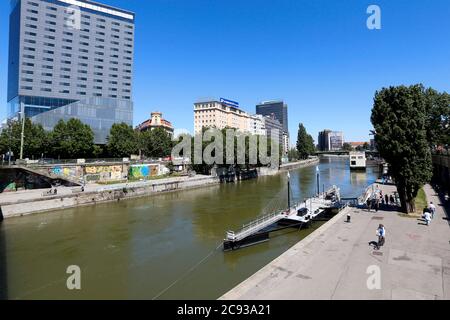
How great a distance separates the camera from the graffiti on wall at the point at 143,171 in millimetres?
64000

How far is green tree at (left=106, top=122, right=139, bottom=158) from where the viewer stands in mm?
75875

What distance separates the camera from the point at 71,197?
39.5m

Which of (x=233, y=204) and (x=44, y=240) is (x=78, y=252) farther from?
(x=233, y=204)

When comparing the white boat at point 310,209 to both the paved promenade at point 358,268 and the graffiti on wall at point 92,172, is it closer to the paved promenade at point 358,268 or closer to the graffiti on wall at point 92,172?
the paved promenade at point 358,268

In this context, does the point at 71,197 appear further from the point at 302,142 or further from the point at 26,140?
the point at 302,142

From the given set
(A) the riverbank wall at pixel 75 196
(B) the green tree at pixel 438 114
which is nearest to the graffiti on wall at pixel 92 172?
(A) the riverbank wall at pixel 75 196

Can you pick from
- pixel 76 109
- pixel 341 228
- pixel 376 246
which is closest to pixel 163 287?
pixel 376 246

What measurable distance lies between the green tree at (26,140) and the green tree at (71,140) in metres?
2.02

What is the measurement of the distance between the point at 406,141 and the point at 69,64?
12965 cm

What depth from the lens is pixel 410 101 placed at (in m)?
27.0

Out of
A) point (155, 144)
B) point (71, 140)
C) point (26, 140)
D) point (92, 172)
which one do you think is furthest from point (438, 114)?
point (26, 140)

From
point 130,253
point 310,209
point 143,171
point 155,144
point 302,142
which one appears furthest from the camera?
point 302,142

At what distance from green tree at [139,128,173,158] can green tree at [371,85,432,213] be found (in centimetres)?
6854
